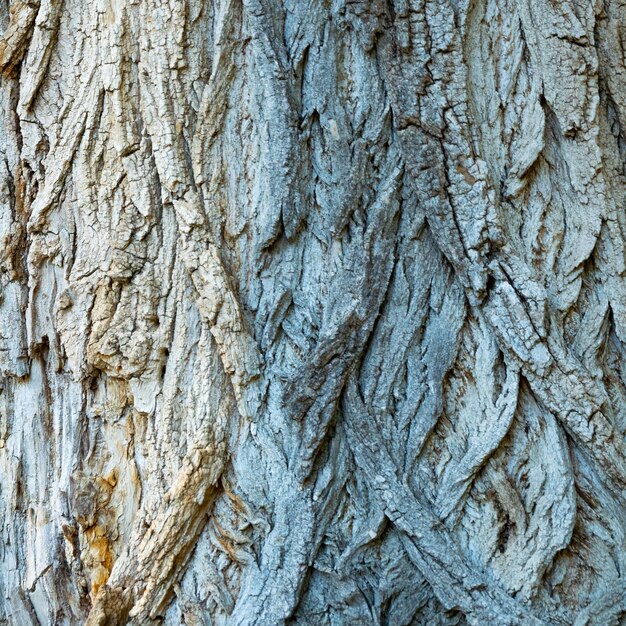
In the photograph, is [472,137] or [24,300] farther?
[24,300]

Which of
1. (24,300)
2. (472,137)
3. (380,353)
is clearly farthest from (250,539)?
(472,137)

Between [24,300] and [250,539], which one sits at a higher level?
[24,300]

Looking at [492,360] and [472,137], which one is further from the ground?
[472,137]

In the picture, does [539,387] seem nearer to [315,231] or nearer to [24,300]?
[315,231]

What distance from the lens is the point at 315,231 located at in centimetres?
154

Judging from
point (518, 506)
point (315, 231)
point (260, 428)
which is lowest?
point (518, 506)

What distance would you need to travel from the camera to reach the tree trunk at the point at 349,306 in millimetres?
1452

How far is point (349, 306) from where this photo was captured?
1477 millimetres

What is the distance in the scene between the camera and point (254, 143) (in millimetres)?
1539

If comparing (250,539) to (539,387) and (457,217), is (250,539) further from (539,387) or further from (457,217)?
(457,217)

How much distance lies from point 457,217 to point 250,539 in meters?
0.84

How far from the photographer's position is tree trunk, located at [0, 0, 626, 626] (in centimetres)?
145

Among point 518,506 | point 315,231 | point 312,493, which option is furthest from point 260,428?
point 518,506

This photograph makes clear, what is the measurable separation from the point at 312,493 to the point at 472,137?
0.84m
